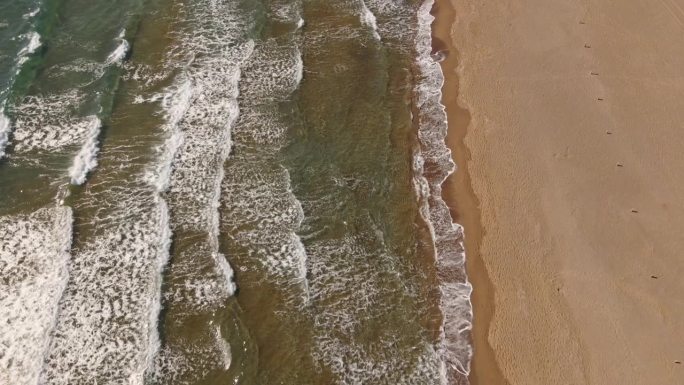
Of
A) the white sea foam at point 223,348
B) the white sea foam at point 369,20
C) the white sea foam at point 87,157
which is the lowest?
the white sea foam at point 223,348

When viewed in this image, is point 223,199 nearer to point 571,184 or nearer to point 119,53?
point 119,53

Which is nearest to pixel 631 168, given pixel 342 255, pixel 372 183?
pixel 372 183

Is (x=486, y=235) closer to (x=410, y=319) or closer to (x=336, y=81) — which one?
(x=410, y=319)

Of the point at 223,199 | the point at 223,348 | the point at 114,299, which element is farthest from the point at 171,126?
the point at 223,348

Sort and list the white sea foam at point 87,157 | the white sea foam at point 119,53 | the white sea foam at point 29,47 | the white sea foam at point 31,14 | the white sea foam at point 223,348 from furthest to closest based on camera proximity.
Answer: the white sea foam at point 31,14, the white sea foam at point 119,53, the white sea foam at point 29,47, the white sea foam at point 87,157, the white sea foam at point 223,348

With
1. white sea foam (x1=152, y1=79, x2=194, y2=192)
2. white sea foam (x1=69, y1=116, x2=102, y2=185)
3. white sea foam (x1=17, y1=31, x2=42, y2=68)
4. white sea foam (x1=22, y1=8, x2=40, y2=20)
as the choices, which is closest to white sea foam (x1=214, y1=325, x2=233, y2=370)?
white sea foam (x1=152, y1=79, x2=194, y2=192)

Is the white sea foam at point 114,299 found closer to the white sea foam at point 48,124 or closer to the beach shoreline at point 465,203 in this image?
the white sea foam at point 48,124

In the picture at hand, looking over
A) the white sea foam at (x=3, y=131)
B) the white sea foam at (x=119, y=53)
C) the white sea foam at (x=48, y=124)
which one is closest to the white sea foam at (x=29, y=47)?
the white sea foam at (x=48, y=124)
